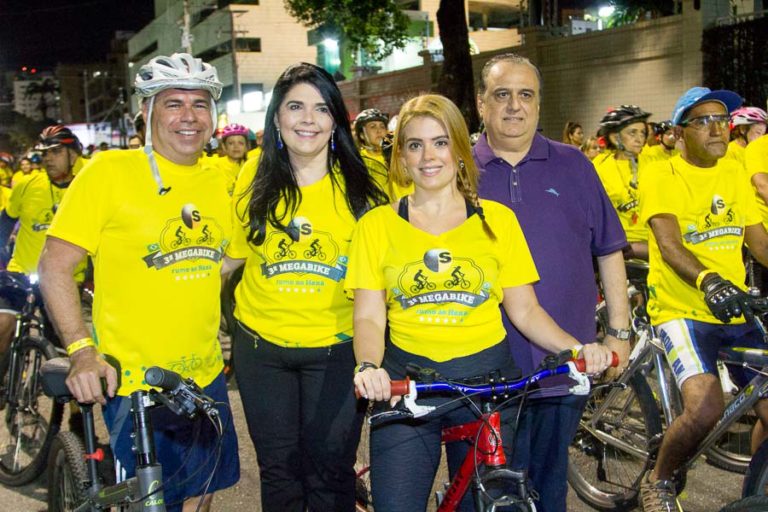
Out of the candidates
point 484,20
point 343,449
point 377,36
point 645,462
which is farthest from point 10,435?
point 484,20

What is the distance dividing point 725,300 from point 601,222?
66 centimetres

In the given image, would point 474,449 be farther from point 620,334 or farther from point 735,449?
point 735,449

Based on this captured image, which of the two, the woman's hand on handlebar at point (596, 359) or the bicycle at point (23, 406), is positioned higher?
the woman's hand on handlebar at point (596, 359)

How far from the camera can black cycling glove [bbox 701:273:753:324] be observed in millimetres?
3729

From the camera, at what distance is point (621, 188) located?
27.6 ft

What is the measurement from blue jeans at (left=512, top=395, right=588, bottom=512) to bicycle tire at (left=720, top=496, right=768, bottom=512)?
2.69ft

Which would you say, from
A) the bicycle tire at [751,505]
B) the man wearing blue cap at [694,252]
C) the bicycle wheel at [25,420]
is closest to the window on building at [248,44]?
the bicycle wheel at [25,420]

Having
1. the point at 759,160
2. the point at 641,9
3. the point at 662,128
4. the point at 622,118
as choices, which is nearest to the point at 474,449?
the point at 759,160

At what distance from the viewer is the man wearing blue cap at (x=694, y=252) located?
14.0ft

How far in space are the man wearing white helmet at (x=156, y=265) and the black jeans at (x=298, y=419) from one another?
0.61 ft

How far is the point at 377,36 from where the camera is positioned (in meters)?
29.6

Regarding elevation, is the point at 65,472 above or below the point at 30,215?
below

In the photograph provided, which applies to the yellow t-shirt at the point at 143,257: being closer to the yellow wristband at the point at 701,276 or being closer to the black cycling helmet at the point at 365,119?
the yellow wristband at the point at 701,276

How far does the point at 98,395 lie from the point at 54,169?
14.2 feet
